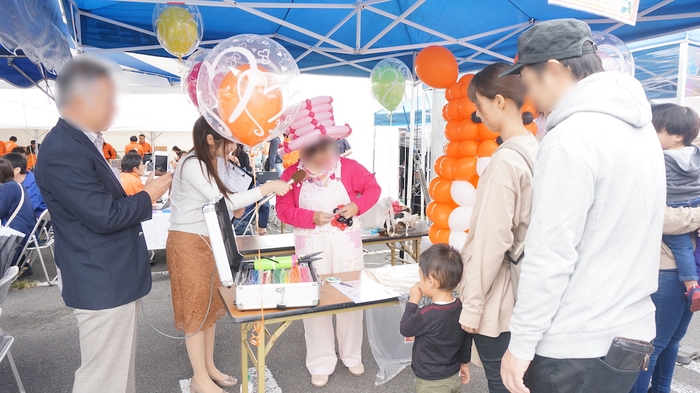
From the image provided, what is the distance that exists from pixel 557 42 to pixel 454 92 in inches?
91.9

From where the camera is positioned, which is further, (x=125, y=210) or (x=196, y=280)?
(x=196, y=280)

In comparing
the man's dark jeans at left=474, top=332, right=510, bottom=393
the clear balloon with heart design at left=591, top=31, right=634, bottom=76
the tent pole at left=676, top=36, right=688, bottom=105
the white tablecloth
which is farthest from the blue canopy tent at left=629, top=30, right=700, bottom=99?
the white tablecloth

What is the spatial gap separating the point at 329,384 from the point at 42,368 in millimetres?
1992

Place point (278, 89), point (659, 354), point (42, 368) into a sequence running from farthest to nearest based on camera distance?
point (42, 368), point (659, 354), point (278, 89)

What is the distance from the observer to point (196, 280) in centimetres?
240

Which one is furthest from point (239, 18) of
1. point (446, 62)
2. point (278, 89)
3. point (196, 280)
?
point (196, 280)

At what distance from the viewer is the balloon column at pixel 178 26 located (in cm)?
341

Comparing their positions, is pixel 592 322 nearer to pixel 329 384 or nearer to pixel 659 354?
pixel 659 354

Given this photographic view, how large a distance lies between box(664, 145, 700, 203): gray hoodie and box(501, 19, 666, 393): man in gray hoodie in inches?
51.3

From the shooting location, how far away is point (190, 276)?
7.83 feet

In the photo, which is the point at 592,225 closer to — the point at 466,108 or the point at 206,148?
the point at 206,148

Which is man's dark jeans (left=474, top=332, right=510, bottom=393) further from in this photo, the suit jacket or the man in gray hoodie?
the suit jacket

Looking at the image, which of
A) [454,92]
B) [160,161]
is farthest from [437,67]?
[160,161]

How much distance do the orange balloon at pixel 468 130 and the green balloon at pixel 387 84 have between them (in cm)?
143
